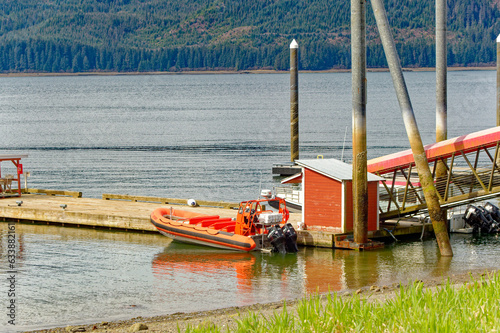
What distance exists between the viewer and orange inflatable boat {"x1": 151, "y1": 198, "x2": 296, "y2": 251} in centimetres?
2362

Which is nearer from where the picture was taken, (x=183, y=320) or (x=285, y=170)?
(x=183, y=320)

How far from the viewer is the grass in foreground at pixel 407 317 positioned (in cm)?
1017

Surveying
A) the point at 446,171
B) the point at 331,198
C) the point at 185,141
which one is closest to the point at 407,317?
the point at 331,198

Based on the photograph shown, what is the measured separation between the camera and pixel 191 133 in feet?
290

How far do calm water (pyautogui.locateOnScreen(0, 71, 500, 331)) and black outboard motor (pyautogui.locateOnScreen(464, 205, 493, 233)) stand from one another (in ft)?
4.17

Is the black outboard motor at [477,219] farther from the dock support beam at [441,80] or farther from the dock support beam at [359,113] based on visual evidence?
the dock support beam at [359,113]

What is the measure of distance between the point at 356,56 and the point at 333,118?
295 feet

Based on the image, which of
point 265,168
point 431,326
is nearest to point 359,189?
point 431,326

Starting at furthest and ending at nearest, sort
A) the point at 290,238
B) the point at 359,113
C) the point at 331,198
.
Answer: the point at 331,198
the point at 290,238
the point at 359,113

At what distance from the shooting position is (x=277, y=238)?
919 inches

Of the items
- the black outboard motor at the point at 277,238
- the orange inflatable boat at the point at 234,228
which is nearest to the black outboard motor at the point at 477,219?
the orange inflatable boat at the point at 234,228

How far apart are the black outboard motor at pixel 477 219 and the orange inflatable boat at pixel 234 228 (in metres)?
7.33

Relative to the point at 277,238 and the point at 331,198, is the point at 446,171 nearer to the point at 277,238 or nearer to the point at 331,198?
the point at 331,198

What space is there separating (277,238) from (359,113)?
473 centimetres
